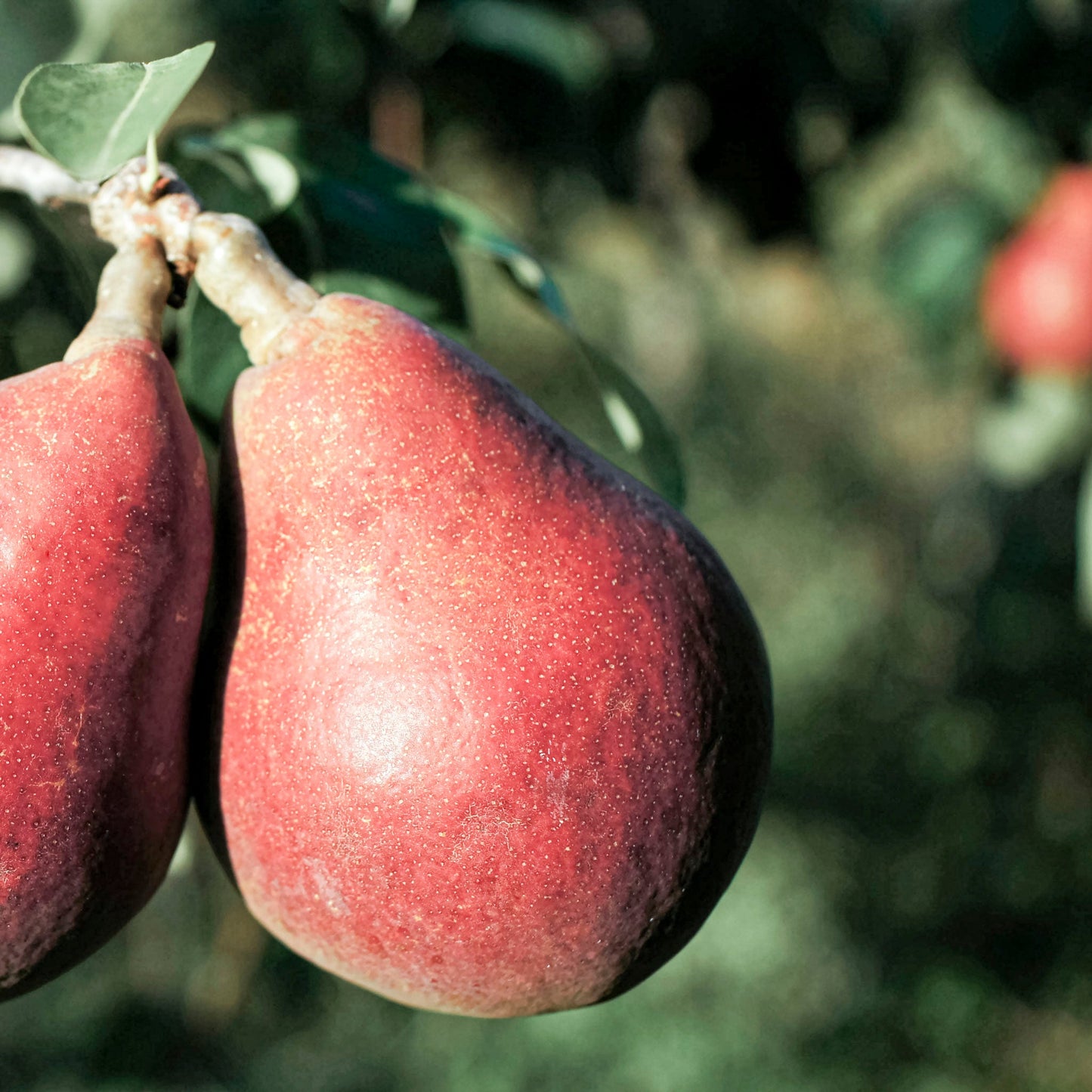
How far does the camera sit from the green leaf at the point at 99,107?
0.59 m

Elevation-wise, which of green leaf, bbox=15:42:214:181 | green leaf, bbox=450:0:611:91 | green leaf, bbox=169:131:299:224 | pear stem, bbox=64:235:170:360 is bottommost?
green leaf, bbox=450:0:611:91

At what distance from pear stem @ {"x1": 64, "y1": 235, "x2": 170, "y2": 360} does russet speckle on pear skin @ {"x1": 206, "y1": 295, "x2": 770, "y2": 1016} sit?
0.19 feet

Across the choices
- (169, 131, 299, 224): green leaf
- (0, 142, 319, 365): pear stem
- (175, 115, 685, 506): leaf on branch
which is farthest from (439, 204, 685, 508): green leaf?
(0, 142, 319, 365): pear stem

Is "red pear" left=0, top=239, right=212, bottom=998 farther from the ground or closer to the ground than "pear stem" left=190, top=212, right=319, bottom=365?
closer to the ground

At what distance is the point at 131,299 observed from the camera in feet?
2.11

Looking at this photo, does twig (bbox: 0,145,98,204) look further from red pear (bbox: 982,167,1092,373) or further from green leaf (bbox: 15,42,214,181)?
red pear (bbox: 982,167,1092,373)

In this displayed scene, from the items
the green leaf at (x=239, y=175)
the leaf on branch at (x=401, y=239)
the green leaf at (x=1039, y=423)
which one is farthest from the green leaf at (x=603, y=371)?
the green leaf at (x=1039, y=423)

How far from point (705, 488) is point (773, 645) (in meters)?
0.70

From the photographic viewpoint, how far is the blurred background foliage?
1272mm

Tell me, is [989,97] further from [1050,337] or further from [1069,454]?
[1069,454]

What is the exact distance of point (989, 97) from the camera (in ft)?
5.00

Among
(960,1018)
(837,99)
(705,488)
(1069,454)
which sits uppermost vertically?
(837,99)

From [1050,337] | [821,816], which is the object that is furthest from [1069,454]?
[821,816]

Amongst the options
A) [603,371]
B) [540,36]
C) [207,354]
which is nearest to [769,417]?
[540,36]
